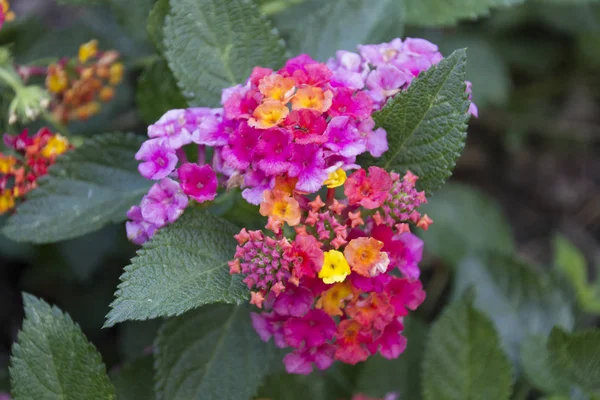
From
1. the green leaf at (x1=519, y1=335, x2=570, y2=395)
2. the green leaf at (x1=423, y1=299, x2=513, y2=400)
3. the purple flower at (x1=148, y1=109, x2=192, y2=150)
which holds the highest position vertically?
the purple flower at (x1=148, y1=109, x2=192, y2=150)

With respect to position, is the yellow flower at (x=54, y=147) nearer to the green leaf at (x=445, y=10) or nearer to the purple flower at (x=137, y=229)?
the purple flower at (x=137, y=229)

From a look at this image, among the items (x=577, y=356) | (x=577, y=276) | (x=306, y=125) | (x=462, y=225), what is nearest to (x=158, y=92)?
Answer: (x=306, y=125)

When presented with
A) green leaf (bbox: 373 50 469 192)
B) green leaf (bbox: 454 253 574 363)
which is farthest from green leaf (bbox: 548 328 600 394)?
green leaf (bbox: 373 50 469 192)

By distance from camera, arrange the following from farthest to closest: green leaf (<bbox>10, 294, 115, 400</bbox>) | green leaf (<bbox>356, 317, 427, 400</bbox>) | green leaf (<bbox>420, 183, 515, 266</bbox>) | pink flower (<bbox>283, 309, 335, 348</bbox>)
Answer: green leaf (<bbox>420, 183, 515, 266</bbox>) < green leaf (<bbox>356, 317, 427, 400</bbox>) < green leaf (<bbox>10, 294, 115, 400</bbox>) < pink flower (<bbox>283, 309, 335, 348</bbox>)

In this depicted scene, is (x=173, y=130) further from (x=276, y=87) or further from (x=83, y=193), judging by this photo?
(x=83, y=193)

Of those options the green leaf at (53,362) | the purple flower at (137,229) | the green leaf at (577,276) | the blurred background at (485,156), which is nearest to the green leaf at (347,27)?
the blurred background at (485,156)

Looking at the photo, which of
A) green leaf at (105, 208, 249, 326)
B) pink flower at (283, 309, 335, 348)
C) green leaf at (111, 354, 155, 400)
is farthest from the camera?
green leaf at (111, 354, 155, 400)

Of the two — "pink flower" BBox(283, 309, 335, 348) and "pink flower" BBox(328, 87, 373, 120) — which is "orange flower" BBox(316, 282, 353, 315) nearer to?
"pink flower" BBox(283, 309, 335, 348)
